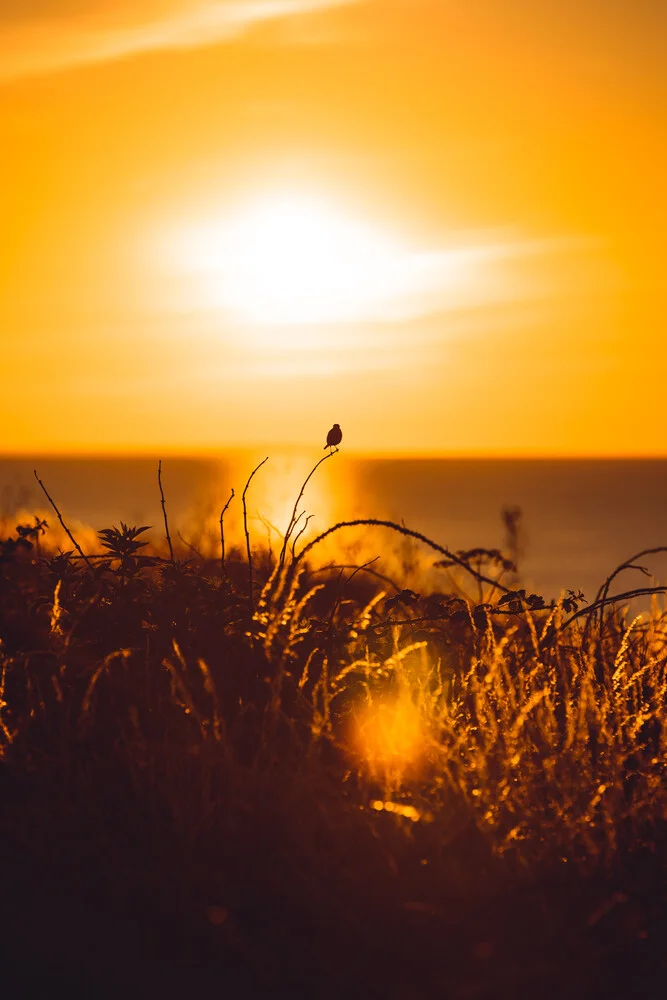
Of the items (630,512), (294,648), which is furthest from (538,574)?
(630,512)

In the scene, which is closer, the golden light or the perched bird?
the golden light

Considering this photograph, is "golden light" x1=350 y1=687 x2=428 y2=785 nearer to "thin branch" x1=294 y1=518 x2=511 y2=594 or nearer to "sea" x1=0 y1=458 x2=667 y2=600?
"thin branch" x1=294 y1=518 x2=511 y2=594

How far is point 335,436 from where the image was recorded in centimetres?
423

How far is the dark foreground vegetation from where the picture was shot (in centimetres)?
278

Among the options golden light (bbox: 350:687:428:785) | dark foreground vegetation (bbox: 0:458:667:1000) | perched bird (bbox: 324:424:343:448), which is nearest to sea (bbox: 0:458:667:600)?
perched bird (bbox: 324:424:343:448)

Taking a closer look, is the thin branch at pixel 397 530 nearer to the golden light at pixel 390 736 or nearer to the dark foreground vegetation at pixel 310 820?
the dark foreground vegetation at pixel 310 820

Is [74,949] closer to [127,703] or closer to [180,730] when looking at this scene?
[180,730]

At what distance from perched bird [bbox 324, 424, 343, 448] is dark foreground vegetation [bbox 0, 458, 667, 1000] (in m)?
0.64

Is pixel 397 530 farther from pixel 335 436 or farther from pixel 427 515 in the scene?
pixel 427 515

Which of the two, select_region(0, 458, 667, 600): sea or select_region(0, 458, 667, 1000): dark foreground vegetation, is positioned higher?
select_region(0, 458, 667, 600): sea

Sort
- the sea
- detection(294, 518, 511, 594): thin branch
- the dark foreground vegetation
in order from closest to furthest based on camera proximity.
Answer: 1. the dark foreground vegetation
2. detection(294, 518, 511, 594): thin branch
3. the sea

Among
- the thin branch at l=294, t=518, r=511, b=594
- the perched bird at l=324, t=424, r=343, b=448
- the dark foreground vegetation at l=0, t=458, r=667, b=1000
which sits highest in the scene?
the perched bird at l=324, t=424, r=343, b=448

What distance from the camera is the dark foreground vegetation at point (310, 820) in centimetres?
278

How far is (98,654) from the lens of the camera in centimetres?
414
